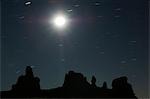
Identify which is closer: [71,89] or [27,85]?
[27,85]

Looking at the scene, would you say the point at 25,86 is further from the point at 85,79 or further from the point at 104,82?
the point at 104,82

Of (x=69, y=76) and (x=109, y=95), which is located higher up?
(x=69, y=76)

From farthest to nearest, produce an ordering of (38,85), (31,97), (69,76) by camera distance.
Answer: (69,76) → (38,85) → (31,97)

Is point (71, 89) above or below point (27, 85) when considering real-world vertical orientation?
below

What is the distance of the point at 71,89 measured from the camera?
347 ft

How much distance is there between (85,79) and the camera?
111375 mm

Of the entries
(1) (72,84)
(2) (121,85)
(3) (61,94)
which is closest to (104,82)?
(2) (121,85)

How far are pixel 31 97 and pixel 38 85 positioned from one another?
8401mm

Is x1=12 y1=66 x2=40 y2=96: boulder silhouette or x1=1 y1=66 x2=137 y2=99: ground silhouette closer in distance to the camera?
x1=1 y1=66 x2=137 y2=99: ground silhouette

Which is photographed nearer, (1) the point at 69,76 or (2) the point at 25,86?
(2) the point at 25,86

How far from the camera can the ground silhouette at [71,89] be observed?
3802 inches

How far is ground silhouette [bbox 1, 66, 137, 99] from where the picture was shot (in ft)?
317

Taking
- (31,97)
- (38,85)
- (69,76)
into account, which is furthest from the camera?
(69,76)

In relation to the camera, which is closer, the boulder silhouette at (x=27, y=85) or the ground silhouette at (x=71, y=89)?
the ground silhouette at (x=71, y=89)
